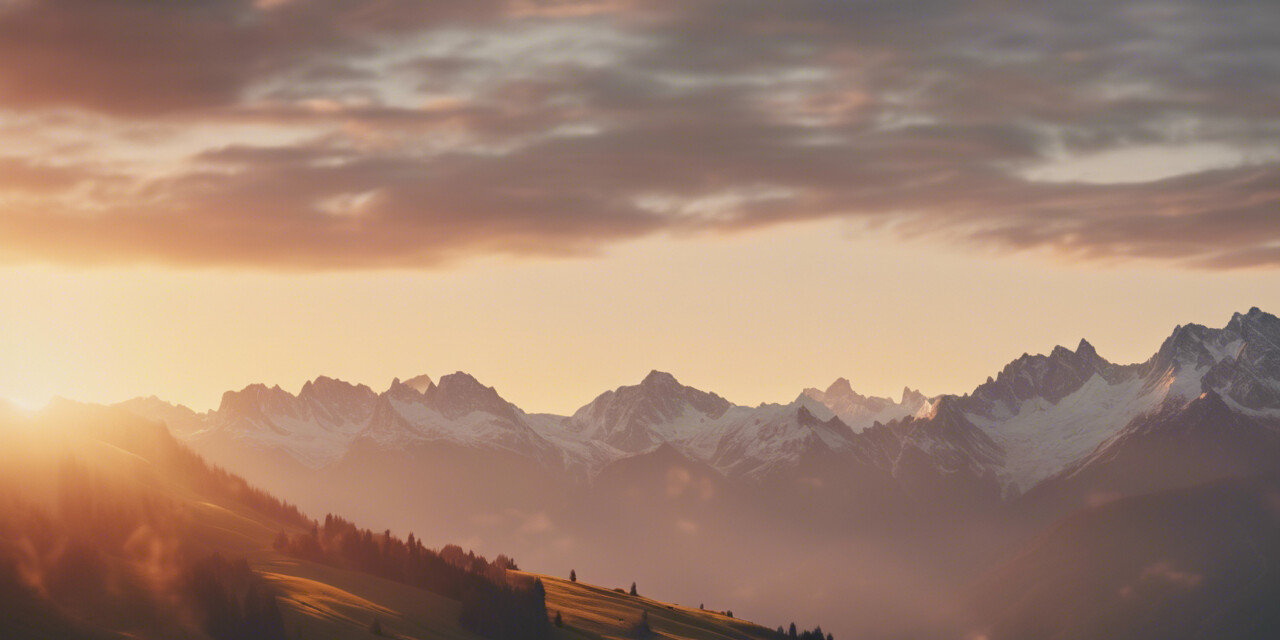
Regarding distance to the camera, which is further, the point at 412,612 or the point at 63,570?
the point at 412,612

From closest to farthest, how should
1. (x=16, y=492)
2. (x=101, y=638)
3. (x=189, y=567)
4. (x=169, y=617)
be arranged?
1. (x=101, y=638)
2. (x=169, y=617)
3. (x=189, y=567)
4. (x=16, y=492)

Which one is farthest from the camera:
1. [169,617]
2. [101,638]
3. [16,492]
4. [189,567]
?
[16,492]

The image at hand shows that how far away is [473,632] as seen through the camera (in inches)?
7859

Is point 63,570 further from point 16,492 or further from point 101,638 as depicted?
point 16,492

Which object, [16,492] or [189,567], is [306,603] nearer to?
[189,567]

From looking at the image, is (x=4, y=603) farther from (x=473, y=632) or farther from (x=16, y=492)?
(x=473, y=632)

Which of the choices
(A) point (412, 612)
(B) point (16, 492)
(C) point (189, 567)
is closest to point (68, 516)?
(B) point (16, 492)

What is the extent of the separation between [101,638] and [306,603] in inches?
1346

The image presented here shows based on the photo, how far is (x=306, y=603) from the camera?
18050 cm

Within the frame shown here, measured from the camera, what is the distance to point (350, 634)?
6580 inches

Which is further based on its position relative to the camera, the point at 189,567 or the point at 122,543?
the point at 122,543

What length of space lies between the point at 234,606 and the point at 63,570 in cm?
1936

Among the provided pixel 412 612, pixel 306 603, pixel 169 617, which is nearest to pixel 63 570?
pixel 169 617

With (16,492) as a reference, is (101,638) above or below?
below
